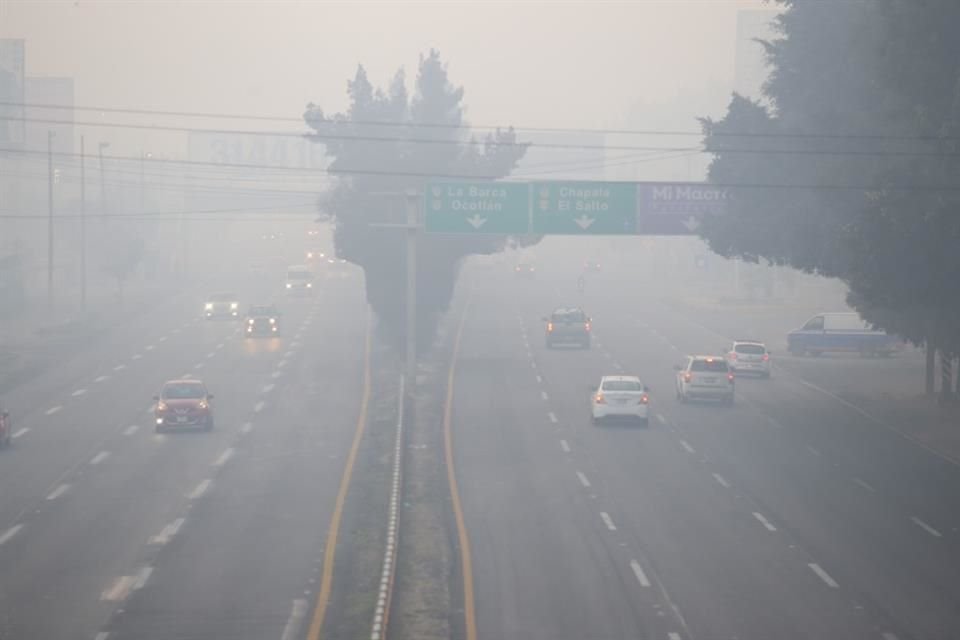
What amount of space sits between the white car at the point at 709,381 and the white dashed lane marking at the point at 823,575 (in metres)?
24.5

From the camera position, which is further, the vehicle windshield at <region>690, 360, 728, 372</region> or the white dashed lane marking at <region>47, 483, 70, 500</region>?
the vehicle windshield at <region>690, 360, 728, 372</region>

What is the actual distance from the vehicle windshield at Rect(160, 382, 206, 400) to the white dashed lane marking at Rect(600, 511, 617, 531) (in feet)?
56.8

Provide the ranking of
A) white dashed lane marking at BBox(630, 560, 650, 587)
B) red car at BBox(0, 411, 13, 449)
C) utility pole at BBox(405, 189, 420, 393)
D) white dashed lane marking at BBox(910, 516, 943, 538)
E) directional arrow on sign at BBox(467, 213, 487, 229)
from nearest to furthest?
white dashed lane marking at BBox(630, 560, 650, 587) < white dashed lane marking at BBox(910, 516, 943, 538) < red car at BBox(0, 411, 13, 449) < utility pole at BBox(405, 189, 420, 393) < directional arrow on sign at BBox(467, 213, 487, 229)

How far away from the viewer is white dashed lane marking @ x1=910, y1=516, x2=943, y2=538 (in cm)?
2583

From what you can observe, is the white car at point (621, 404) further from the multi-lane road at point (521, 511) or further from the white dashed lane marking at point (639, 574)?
the white dashed lane marking at point (639, 574)

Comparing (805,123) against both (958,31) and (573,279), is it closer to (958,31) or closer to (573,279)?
(958,31)

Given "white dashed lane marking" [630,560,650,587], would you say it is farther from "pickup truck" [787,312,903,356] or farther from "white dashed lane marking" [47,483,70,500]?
"pickup truck" [787,312,903,356]

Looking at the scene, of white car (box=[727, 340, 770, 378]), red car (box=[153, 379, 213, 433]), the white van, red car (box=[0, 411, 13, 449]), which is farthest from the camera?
the white van

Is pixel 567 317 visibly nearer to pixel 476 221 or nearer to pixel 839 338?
pixel 839 338

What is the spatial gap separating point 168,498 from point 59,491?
2.89 m

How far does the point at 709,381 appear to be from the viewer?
155ft

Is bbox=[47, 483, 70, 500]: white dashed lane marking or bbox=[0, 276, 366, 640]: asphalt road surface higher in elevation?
bbox=[0, 276, 366, 640]: asphalt road surface

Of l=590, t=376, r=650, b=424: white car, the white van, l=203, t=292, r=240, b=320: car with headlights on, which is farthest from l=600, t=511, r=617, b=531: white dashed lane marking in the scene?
the white van

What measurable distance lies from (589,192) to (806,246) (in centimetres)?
767
